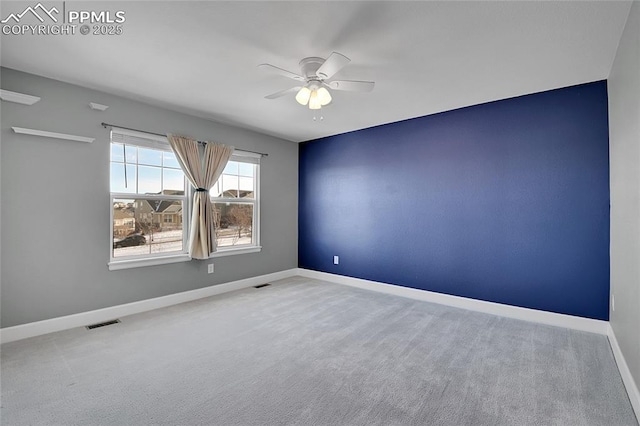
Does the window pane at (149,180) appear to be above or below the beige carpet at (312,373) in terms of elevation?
above

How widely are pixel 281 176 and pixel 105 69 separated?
3.01m

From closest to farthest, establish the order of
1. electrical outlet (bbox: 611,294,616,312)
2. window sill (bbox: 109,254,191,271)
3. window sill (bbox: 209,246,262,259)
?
electrical outlet (bbox: 611,294,616,312) < window sill (bbox: 109,254,191,271) < window sill (bbox: 209,246,262,259)

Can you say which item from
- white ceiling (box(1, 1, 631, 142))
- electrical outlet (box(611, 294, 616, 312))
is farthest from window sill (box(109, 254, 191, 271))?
electrical outlet (box(611, 294, 616, 312))

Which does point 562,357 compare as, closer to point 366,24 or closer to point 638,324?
point 638,324

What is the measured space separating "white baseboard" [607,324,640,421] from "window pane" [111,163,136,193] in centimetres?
470

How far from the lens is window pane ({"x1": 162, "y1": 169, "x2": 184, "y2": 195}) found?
3902 mm

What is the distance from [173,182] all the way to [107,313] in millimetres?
1698

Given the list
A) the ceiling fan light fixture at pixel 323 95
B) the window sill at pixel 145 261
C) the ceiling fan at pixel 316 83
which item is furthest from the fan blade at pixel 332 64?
the window sill at pixel 145 261

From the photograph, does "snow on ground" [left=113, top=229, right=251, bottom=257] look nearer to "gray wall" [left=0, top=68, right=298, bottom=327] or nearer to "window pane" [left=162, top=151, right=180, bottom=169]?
"gray wall" [left=0, top=68, right=298, bottom=327]

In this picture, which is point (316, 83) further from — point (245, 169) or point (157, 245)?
point (157, 245)

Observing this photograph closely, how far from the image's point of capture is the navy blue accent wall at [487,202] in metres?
3.06

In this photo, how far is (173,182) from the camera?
3980mm

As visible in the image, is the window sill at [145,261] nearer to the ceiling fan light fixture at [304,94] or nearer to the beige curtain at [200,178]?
the beige curtain at [200,178]

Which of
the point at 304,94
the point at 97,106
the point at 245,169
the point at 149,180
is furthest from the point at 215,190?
the point at 304,94
